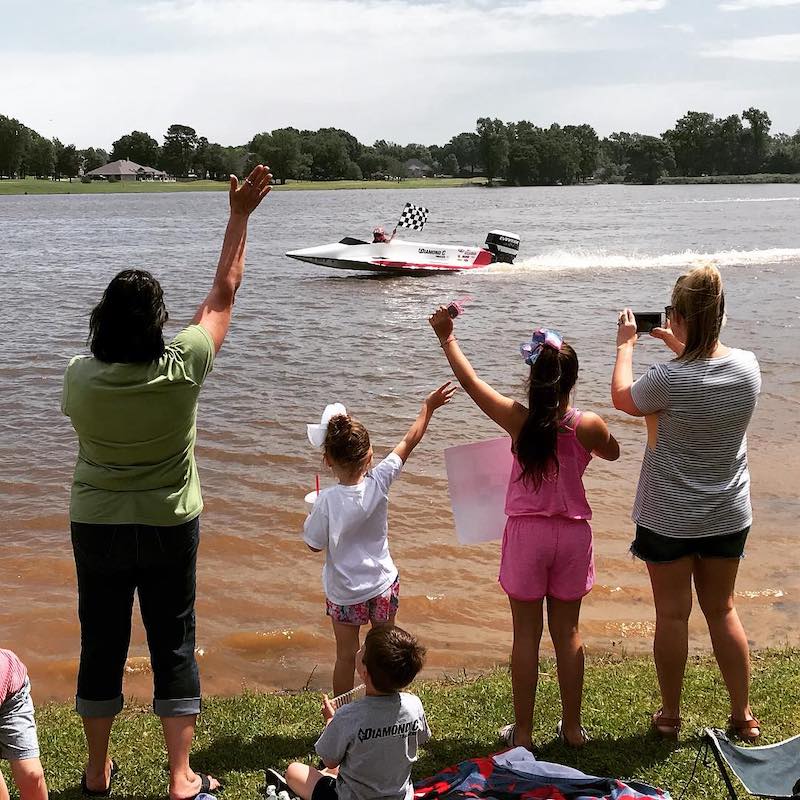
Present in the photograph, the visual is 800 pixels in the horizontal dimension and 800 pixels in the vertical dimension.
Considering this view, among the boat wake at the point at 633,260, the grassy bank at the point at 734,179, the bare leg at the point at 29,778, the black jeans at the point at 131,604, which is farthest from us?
the grassy bank at the point at 734,179

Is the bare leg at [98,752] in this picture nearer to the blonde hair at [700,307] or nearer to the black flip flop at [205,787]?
the black flip flop at [205,787]

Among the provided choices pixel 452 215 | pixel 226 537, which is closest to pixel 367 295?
pixel 226 537

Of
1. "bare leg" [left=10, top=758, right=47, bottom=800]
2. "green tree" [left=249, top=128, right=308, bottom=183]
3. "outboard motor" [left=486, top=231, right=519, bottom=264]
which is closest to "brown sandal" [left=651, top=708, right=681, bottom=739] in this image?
"bare leg" [left=10, top=758, right=47, bottom=800]

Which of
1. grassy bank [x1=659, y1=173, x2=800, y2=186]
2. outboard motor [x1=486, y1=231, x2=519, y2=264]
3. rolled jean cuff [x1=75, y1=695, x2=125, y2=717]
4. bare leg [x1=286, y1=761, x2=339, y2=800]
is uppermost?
grassy bank [x1=659, y1=173, x2=800, y2=186]

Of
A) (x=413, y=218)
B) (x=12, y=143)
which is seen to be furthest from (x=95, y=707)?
(x=12, y=143)

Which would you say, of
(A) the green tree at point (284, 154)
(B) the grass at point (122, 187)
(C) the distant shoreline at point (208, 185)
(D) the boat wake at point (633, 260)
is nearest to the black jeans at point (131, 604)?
(D) the boat wake at point (633, 260)

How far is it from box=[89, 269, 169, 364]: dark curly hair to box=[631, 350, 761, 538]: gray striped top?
6.39ft

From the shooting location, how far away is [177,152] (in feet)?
551

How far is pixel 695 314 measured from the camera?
383cm

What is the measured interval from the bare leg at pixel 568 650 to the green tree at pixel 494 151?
164605 millimetres

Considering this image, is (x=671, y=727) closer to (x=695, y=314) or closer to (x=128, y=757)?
(x=695, y=314)

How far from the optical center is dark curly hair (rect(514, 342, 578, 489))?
3861mm

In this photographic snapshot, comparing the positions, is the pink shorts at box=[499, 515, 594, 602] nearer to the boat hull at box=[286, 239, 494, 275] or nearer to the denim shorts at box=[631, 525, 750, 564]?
the denim shorts at box=[631, 525, 750, 564]

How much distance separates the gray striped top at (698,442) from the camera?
12.7 ft
